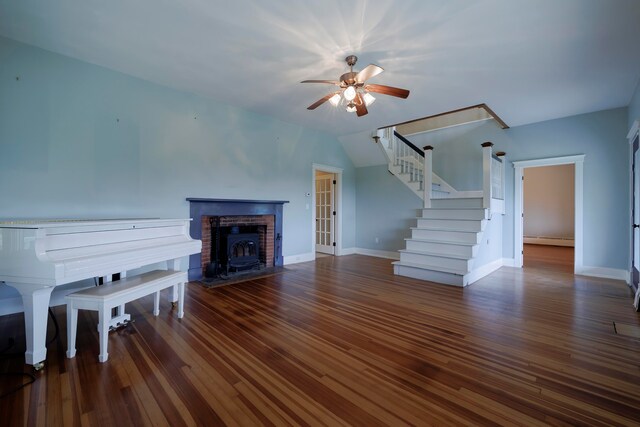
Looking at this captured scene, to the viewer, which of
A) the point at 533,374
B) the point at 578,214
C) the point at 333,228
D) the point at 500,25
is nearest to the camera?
the point at 533,374

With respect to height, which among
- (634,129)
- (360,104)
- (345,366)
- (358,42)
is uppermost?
(358,42)

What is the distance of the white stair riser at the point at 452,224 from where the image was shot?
4.66 m

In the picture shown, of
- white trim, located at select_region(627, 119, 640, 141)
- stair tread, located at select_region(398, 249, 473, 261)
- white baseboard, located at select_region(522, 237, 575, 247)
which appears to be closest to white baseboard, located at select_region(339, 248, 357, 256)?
stair tread, located at select_region(398, 249, 473, 261)

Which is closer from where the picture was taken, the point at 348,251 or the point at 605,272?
the point at 605,272

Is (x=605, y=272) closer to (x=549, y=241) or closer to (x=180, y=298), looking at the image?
(x=549, y=241)

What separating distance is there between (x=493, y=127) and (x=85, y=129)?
268 inches

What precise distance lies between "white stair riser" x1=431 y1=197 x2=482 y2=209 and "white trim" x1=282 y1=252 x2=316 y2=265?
2.68 metres

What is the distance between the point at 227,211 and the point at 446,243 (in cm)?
363

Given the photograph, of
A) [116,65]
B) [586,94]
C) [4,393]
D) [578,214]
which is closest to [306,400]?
[4,393]

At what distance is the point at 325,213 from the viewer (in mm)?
7246

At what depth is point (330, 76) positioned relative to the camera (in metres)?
3.59

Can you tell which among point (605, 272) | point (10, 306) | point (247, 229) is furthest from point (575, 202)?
point (10, 306)

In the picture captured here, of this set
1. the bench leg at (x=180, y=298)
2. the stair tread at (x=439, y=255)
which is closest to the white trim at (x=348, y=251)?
the stair tread at (x=439, y=255)

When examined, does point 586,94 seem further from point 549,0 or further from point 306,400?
point 306,400
